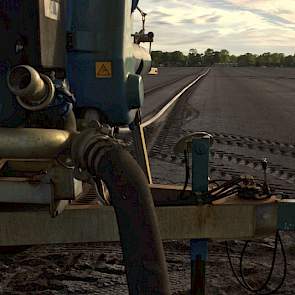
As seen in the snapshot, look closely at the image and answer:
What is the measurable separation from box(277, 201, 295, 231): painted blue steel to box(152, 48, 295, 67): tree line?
12425cm

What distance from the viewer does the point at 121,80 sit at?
282cm

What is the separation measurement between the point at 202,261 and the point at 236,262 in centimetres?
116

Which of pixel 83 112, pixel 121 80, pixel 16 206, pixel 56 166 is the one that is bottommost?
pixel 16 206

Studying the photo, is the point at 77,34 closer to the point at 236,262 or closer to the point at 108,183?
the point at 108,183

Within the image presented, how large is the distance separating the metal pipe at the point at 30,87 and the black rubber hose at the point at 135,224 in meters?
0.45

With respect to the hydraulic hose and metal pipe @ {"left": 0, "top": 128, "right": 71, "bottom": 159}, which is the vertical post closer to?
the hydraulic hose

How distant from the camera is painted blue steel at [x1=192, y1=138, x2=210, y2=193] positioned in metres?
2.42

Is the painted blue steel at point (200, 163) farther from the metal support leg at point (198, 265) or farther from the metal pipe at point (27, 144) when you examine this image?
the metal pipe at point (27, 144)

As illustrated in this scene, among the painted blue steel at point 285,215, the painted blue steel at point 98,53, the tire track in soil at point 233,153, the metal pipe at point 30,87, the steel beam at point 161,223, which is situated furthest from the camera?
the tire track in soil at point 233,153

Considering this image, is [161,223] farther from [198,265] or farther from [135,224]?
[135,224]

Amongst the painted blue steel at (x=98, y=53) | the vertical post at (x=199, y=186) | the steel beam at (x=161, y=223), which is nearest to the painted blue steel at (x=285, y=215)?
the steel beam at (x=161, y=223)

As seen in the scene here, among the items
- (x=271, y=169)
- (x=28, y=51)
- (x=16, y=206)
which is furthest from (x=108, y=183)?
(x=271, y=169)

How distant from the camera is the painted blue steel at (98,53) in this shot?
2.73 m

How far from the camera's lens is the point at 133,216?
5.89 feet
